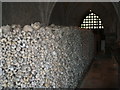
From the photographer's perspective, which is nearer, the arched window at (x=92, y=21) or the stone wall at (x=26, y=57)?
the stone wall at (x=26, y=57)

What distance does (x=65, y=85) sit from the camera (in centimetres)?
→ 569

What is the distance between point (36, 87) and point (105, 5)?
25.4 meters

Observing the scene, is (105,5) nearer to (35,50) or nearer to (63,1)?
(63,1)

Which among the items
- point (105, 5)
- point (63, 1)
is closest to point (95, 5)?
point (105, 5)

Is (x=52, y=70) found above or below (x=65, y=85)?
above

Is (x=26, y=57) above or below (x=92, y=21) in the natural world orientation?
below

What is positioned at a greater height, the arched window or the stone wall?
the arched window

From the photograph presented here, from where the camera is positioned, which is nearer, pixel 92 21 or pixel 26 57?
pixel 26 57

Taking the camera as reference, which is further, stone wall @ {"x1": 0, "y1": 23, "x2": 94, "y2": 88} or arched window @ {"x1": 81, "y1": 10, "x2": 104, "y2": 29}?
arched window @ {"x1": 81, "y1": 10, "x2": 104, "y2": 29}

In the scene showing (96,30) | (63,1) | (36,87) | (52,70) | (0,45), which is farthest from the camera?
(96,30)

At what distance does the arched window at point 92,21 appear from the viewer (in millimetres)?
31095

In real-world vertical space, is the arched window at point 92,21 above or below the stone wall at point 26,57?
above

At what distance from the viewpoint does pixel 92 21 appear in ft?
104

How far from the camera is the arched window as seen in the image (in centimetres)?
3110
